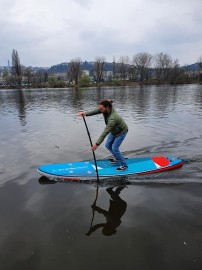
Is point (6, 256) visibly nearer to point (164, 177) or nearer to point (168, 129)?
point (164, 177)

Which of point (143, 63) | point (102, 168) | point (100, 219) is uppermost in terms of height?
point (143, 63)

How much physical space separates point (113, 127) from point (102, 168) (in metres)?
1.55

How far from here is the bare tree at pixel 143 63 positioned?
126562 millimetres

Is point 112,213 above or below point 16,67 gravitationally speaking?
below

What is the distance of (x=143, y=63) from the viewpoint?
419ft

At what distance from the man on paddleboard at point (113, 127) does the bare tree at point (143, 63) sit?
122707 millimetres

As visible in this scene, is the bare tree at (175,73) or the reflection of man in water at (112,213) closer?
the reflection of man in water at (112,213)

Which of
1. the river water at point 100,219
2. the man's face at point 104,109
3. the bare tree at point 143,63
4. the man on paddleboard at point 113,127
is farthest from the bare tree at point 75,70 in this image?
the man's face at point 104,109

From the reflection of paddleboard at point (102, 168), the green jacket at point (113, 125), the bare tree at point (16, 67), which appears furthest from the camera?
the bare tree at point (16, 67)

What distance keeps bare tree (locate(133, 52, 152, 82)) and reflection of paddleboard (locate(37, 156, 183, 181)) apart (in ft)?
401

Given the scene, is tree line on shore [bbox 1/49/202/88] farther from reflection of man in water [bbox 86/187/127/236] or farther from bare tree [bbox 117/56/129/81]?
reflection of man in water [bbox 86/187/127/236]

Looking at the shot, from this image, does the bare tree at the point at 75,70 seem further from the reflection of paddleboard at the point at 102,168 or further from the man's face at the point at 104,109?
the man's face at the point at 104,109

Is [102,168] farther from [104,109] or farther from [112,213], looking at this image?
[112,213]

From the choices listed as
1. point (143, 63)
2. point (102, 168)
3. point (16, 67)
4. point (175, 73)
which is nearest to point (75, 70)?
point (16, 67)
